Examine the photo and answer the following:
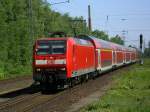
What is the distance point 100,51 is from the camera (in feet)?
138

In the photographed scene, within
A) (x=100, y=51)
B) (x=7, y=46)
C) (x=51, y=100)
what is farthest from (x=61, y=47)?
(x=7, y=46)

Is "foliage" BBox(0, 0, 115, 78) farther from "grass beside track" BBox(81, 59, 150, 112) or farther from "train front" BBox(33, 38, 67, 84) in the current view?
"grass beside track" BBox(81, 59, 150, 112)

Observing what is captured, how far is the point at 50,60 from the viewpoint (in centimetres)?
2695

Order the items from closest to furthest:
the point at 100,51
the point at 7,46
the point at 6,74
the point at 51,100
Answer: the point at 51,100
the point at 100,51
the point at 6,74
the point at 7,46

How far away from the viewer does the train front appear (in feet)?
88.0

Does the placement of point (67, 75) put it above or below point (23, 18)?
below

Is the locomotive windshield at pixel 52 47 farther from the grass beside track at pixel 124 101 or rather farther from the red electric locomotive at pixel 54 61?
the grass beside track at pixel 124 101

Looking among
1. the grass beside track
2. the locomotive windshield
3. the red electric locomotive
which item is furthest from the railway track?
the locomotive windshield

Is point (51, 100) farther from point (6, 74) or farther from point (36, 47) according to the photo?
point (6, 74)

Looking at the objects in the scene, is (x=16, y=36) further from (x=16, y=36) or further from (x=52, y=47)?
(x=52, y=47)

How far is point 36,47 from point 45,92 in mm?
2482

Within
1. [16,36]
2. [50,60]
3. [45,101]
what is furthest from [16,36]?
[45,101]

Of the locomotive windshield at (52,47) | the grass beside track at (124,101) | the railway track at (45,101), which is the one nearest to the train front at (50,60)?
the locomotive windshield at (52,47)

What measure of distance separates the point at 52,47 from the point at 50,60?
739mm
